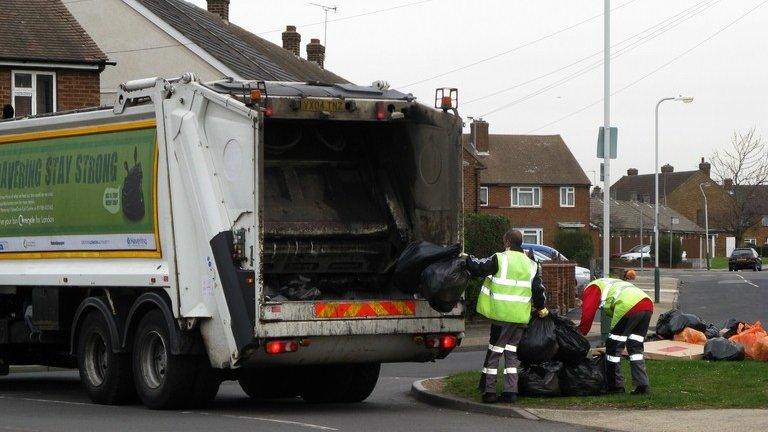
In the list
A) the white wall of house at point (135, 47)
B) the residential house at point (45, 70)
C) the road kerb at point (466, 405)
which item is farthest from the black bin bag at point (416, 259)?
the white wall of house at point (135, 47)

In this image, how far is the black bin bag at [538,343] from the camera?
12047 mm

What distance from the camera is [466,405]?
479 inches

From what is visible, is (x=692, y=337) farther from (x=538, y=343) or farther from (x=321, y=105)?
(x=321, y=105)

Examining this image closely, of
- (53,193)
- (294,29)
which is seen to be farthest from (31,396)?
(294,29)

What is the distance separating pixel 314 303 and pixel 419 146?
6.32ft

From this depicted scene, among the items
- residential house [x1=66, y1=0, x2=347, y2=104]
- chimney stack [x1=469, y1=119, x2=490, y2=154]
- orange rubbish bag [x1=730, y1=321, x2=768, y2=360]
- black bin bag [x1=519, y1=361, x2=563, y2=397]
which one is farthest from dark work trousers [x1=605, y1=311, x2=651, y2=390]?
chimney stack [x1=469, y1=119, x2=490, y2=154]

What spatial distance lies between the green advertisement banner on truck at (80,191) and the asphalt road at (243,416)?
1.52 metres

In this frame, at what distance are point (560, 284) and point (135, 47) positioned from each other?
11619 mm

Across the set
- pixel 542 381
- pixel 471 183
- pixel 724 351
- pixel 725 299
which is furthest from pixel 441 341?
pixel 471 183

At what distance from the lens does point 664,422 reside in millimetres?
10727

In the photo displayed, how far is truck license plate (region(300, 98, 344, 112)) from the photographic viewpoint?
11446 mm

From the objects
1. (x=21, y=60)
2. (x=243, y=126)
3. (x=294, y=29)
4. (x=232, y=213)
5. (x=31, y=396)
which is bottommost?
(x=31, y=396)

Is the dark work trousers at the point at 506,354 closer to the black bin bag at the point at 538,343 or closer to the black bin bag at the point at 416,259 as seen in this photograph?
the black bin bag at the point at 538,343

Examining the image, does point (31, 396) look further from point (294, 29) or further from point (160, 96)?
point (294, 29)
